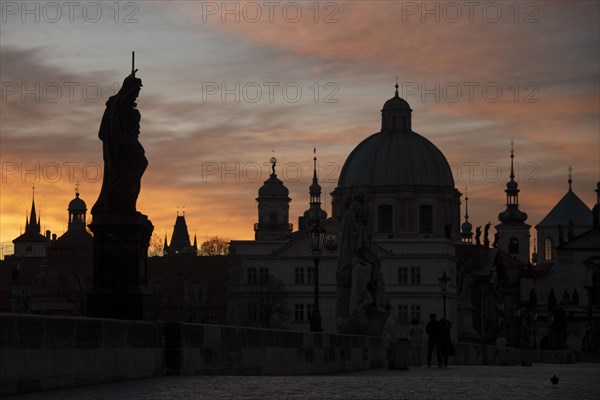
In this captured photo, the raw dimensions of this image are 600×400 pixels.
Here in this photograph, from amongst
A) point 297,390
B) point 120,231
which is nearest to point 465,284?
point 120,231

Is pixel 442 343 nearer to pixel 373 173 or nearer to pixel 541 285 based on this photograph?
pixel 373 173

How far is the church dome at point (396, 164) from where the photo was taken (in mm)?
163875

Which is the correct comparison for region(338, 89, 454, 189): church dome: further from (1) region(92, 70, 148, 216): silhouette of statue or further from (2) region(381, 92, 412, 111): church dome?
(1) region(92, 70, 148, 216): silhouette of statue

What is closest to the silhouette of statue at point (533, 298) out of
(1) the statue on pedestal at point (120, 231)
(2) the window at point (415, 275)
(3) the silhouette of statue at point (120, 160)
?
(2) the window at point (415, 275)

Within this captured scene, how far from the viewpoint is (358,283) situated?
35.0 metres

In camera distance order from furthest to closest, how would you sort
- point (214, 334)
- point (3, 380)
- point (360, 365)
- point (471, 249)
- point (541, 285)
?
1. point (541, 285)
2. point (471, 249)
3. point (360, 365)
4. point (214, 334)
5. point (3, 380)

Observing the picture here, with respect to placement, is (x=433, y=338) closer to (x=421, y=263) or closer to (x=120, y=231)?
(x=120, y=231)

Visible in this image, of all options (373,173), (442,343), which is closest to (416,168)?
(373,173)

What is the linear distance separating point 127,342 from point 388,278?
12509 cm

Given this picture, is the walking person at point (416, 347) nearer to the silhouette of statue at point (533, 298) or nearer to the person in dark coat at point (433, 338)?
the person in dark coat at point (433, 338)

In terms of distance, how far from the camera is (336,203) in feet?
549

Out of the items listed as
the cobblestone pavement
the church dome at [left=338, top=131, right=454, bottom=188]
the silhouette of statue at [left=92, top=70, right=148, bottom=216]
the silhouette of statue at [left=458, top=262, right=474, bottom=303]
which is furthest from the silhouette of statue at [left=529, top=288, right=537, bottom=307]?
the cobblestone pavement

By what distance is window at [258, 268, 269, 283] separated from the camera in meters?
142

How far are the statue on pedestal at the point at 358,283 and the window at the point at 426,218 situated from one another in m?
127
